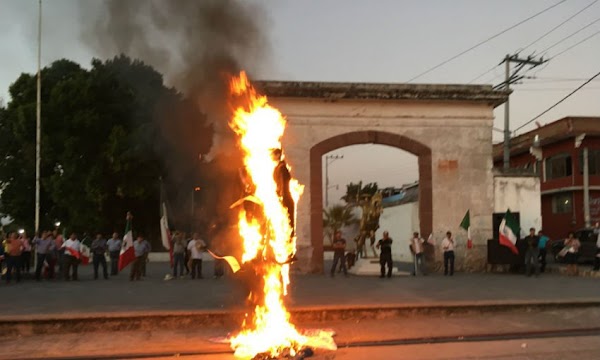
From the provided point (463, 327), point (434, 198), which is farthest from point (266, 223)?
point (434, 198)

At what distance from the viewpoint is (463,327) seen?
10.1 m

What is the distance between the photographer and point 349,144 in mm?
19812

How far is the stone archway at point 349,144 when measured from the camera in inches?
752

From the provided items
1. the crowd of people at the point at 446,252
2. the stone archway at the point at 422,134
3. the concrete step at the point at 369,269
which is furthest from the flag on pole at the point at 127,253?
the concrete step at the point at 369,269

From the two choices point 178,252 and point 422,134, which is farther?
point 422,134

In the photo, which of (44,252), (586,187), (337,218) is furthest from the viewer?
(337,218)

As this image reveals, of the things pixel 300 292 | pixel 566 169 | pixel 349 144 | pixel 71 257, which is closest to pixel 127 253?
pixel 71 257

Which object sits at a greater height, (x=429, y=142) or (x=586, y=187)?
(x=429, y=142)

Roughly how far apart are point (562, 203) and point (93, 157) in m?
28.3

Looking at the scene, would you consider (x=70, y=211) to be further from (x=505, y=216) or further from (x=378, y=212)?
(x=505, y=216)

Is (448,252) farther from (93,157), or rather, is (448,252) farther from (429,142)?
(93,157)

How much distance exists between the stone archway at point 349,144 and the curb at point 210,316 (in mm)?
8074

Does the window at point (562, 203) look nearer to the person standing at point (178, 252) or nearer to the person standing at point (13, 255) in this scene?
the person standing at point (178, 252)

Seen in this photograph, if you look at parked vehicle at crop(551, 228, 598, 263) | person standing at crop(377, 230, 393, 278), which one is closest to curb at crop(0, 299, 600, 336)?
person standing at crop(377, 230, 393, 278)
